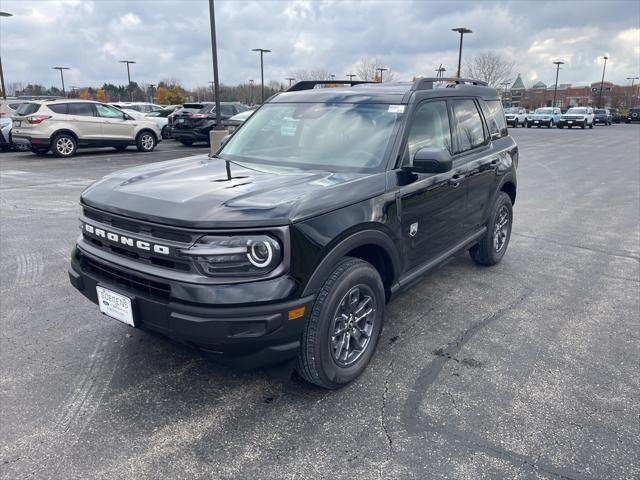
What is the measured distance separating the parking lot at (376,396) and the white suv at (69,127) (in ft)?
36.7

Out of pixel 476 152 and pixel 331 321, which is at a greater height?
pixel 476 152

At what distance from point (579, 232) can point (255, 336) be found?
6.16m

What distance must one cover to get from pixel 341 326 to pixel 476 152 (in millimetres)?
2495

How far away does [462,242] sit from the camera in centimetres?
463

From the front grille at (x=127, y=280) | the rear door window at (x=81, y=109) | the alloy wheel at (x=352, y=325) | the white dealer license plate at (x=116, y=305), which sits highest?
the rear door window at (x=81, y=109)

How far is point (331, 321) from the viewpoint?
289 centimetres

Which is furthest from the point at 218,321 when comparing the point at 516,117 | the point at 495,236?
the point at 516,117

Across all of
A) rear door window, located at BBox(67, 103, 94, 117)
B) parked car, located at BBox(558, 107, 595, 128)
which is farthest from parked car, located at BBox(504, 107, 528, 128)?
rear door window, located at BBox(67, 103, 94, 117)

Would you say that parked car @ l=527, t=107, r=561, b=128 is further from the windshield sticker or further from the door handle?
the windshield sticker

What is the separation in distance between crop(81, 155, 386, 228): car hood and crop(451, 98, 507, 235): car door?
4.94ft

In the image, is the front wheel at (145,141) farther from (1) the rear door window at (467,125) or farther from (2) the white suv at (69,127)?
(1) the rear door window at (467,125)

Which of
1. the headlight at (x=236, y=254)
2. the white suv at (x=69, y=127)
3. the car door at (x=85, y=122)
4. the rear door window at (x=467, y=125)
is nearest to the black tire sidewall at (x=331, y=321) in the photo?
the headlight at (x=236, y=254)

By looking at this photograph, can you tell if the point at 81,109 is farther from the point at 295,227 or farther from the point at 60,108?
the point at 295,227

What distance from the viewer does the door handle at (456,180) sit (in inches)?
163
